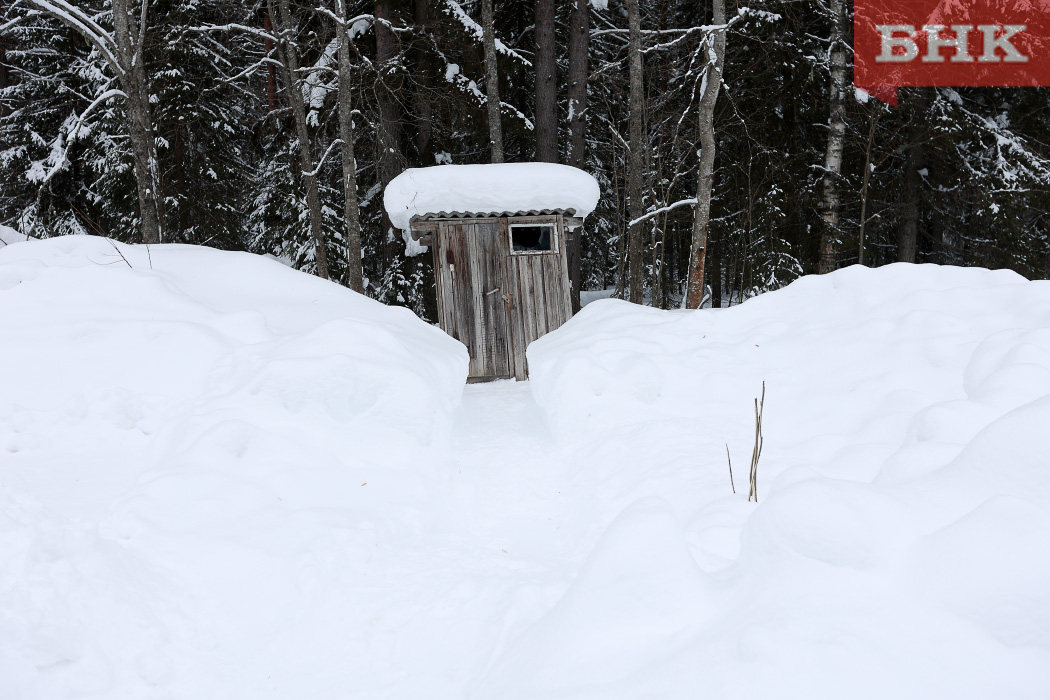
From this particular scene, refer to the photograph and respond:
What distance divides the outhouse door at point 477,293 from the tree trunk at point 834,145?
Result: 659cm

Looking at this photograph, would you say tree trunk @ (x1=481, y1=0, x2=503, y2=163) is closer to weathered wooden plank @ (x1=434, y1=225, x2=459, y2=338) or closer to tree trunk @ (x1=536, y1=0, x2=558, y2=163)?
tree trunk @ (x1=536, y1=0, x2=558, y2=163)

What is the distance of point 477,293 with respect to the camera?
30.0ft

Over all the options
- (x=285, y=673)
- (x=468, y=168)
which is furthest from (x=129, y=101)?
(x=285, y=673)

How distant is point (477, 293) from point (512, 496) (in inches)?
197

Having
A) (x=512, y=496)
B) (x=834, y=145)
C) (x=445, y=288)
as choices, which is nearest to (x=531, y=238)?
(x=445, y=288)

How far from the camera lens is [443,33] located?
1191 cm

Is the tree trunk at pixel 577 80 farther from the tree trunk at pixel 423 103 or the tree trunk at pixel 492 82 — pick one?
the tree trunk at pixel 423 103

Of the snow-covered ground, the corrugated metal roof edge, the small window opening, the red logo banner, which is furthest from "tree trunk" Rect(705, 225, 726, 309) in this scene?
the snow-covered ground

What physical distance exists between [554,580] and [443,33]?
38.3 ft

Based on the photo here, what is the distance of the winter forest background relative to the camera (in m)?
11.6

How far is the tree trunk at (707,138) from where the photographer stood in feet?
29.1

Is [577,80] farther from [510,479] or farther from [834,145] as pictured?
[510,479]

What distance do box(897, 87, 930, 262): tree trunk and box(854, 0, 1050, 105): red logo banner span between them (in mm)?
555

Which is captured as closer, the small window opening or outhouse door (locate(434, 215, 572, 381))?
outhouse door (locate(434, 215, 572, 381))
